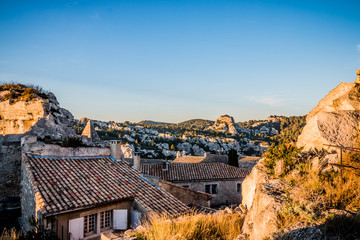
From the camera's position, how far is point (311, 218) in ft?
14.7

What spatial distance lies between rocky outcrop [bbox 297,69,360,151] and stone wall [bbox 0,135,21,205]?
17623 millimetres

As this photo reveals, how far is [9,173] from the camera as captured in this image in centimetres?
1511

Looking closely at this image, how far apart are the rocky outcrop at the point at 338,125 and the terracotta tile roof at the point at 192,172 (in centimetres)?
1624

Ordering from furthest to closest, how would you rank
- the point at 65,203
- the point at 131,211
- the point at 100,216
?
the point at 131,211 < the point at 100,216 < the point at 65,203

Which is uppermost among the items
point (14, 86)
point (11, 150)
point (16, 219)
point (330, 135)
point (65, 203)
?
point (14, 86)

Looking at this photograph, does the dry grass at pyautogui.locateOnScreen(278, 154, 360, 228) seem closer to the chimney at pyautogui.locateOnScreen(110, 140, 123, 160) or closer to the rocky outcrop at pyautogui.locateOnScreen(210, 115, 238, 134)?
the chimney at pyautogui.locateOnScreen(110, 140, 123, 160)

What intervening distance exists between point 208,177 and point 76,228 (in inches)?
661

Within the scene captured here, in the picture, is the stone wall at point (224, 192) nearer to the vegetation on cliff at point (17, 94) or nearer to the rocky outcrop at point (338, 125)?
the rocky outcrop at point (338, 125)

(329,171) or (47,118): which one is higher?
(47,118)

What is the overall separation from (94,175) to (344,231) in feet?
37.6

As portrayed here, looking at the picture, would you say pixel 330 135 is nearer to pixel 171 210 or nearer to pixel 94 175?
pixel 171 210

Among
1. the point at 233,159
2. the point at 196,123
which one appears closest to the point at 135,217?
the point at 233,159

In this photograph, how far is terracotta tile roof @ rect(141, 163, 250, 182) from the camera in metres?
23.0

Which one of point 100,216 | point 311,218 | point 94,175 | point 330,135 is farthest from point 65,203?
point 330,135
